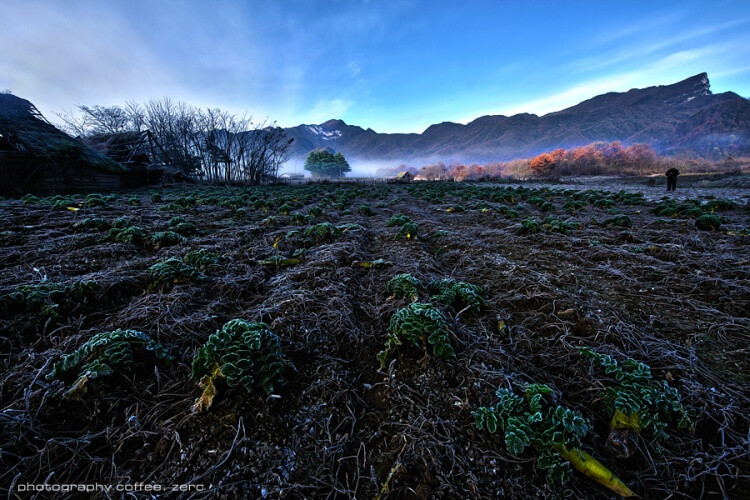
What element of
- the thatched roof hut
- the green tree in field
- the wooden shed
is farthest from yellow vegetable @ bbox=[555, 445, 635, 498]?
the green tree in field

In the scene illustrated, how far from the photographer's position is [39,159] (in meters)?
14.3

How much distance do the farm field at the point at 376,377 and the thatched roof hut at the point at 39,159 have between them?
1532 centimetres

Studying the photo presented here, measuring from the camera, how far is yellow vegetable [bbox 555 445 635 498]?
153cm

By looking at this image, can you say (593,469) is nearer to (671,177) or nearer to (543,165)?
(671,177)

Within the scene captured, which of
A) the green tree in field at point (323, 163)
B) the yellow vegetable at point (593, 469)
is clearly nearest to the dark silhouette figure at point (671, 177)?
the yellow vegetable at point (593, 469)

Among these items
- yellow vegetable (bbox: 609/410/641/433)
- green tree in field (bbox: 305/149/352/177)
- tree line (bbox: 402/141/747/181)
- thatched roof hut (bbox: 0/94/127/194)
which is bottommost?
yellow vegetable (bbox: 609/410/641/433)

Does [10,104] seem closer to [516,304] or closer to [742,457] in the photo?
[516,304]

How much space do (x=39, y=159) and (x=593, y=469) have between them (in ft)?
78.8

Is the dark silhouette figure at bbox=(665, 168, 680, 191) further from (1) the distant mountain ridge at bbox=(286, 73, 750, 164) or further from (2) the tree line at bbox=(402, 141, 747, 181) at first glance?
(1) the distant mountain ridge at bbox=(286, 73, 750, 164)

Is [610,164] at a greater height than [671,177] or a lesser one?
greater

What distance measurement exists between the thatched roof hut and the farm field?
15.3 m

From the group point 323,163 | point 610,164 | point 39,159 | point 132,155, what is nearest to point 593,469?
point 39,159

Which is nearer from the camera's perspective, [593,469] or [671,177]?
[593,469]

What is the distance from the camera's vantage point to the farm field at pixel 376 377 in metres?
1.63
